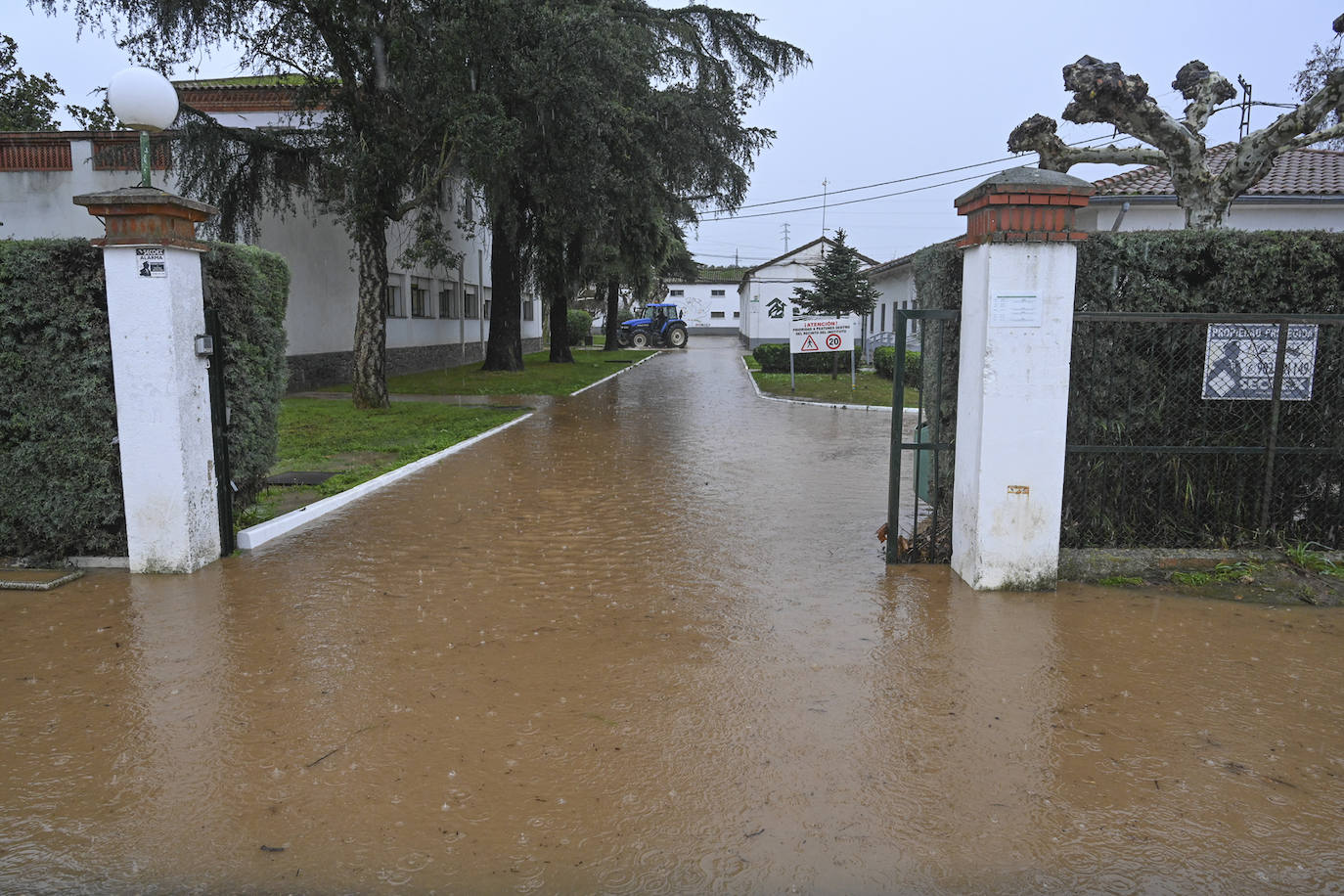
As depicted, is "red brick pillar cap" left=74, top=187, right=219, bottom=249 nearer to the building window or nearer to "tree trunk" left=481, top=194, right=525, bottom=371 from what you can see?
"tree trunk" left=481, top=194, right=525, bottom=371

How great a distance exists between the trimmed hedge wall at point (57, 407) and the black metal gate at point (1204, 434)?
648cm

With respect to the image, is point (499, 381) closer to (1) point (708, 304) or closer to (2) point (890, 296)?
(2) point (890, 296)

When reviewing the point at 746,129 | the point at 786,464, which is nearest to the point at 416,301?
the point at 746,129

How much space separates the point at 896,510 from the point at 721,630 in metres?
2.08

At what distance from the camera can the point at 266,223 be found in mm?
20250

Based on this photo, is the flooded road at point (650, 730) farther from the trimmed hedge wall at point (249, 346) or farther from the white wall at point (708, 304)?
the white wall at point (708, 304)

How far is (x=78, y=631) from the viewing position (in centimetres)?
523

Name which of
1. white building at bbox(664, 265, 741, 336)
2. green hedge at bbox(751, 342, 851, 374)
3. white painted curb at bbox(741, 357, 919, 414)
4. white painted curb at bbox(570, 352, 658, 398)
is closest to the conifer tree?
green hedge at bbox(751, 342, 851, 374)

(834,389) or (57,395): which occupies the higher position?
(57,395)

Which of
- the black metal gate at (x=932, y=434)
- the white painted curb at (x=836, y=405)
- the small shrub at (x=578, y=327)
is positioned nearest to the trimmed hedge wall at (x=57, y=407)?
the black metal gate at (x=932, y=434)

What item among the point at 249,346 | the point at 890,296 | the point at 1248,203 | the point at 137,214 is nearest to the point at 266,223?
the point at 249,346

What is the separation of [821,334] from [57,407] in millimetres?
18687

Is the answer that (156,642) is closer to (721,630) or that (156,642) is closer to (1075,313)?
(721,630)

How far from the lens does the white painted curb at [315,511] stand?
7184 millimetres
